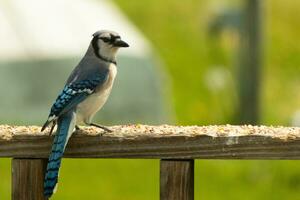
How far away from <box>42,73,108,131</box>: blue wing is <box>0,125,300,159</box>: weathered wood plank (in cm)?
39

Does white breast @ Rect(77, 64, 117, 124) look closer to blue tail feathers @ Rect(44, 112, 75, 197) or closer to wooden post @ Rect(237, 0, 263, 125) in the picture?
blue tail feathers @ Rect(44, 112, 75, 197)

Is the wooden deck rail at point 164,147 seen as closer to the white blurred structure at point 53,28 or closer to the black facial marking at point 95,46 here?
the black facial marking at point 95,46

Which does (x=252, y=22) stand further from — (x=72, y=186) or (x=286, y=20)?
(x=286, y=20)

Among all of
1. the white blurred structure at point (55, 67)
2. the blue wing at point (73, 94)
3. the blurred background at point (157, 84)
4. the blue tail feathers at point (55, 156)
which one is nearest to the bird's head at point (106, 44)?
the blue wing at point (73, 94)

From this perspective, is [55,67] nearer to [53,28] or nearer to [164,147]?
[53,28]

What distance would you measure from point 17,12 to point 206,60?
4.55 m

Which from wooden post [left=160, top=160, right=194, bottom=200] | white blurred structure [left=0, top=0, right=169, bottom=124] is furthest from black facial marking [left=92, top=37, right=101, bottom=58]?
white blurred structure [left=0, top=0, right=169, bottom=124]

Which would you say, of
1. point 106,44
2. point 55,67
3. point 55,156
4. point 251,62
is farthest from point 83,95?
point 55,67

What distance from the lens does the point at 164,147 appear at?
5.03 metres

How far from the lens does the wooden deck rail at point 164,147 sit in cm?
493

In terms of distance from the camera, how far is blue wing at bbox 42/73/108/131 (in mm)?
5824

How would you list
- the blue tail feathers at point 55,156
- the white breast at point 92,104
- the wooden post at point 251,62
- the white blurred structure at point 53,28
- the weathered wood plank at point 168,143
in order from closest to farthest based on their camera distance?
the weathered wood plank at point 168,143 < the blue tail feathers at point 55,156 < the white breast at point 92,104 < the wooden post at point 251,62 < the white blurred structure at point 53,28

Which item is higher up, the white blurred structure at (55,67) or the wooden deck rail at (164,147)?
the white blurred structure at (55,67)

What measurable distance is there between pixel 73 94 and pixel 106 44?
0.65m
